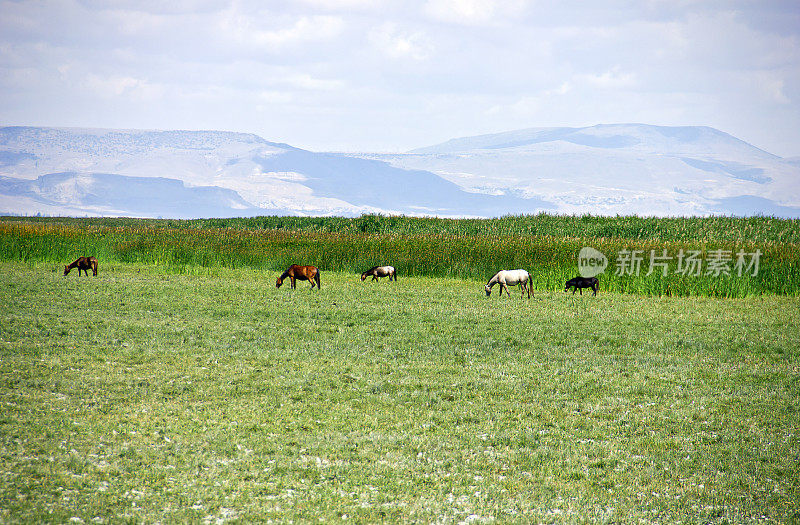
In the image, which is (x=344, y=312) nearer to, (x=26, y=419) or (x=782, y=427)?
(x=26, y=419)

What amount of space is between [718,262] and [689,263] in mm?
1179

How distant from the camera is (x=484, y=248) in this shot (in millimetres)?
32906

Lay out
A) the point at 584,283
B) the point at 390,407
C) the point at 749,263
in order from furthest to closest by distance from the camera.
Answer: the point at 749,263 → the point at 584,283 → the point at 390,407

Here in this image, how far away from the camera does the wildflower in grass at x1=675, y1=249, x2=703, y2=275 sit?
28.3 m

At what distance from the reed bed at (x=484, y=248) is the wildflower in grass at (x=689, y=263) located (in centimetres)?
22

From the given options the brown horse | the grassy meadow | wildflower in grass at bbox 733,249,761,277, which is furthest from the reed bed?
the brown horse

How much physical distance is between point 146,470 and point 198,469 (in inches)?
22.9

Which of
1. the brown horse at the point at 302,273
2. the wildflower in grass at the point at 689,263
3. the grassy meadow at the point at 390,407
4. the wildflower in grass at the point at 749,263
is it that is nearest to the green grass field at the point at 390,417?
the grassy meadow at the point at 390,407

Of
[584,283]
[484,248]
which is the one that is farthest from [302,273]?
[484,248]

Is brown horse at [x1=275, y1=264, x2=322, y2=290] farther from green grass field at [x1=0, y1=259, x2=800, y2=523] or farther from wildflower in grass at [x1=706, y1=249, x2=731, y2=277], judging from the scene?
wildflower in grass at [x1=706, y1=249, x2=731, y2=277]

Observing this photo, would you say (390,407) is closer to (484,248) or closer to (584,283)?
(584,283)

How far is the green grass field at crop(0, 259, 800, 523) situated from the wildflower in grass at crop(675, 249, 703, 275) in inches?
345

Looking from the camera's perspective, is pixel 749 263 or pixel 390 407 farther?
pixel 749 263

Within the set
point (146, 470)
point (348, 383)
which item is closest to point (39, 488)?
point (146, 470)
